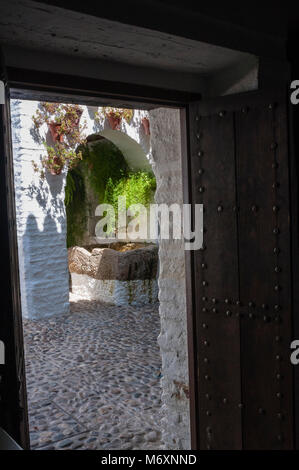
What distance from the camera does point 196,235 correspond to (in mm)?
2740

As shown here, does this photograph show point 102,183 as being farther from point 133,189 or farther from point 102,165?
point 133,189

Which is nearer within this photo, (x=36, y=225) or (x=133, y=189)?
(x=36, y=225)

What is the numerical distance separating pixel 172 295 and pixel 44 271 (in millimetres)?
4495

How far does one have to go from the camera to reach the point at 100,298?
8469 millimetres

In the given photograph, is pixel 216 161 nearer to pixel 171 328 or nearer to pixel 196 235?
pixel 196 235

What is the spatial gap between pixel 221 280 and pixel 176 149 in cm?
97

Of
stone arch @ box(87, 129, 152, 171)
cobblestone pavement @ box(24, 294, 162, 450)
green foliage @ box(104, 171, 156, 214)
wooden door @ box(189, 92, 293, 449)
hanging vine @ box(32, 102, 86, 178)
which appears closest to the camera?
wooden door @ box(189, 92, 293, 449)

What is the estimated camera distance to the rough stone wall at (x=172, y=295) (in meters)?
3.14

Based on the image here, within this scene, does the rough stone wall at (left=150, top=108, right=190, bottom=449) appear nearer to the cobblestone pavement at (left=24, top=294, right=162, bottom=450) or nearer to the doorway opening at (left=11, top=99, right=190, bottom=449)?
the doorway opening at (left=11, top=99, right=190, bottom=449)

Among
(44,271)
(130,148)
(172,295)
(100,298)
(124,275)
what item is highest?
(130,148)

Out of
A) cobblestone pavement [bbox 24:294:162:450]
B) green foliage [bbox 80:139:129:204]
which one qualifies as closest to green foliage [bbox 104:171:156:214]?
green foliage [bbox 80:139:129:204]

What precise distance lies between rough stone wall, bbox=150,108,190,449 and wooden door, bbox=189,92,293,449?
37 cm

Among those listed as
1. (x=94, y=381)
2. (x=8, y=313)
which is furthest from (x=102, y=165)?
(x=8, y=313)

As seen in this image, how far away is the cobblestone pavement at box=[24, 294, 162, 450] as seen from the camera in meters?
3.68
